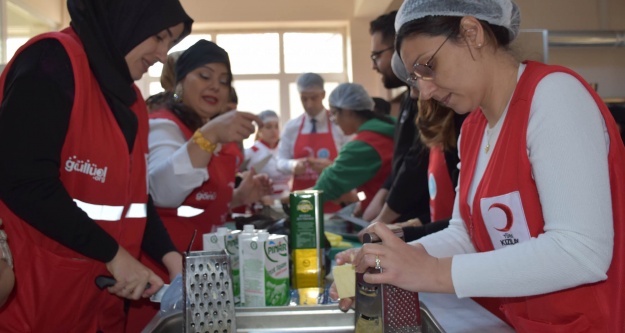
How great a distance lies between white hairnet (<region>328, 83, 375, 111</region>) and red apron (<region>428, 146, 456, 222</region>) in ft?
5.53

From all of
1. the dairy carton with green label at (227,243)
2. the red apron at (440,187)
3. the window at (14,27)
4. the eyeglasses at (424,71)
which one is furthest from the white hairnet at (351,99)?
the window at (14,27)

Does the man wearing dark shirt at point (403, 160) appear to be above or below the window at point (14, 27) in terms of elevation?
below

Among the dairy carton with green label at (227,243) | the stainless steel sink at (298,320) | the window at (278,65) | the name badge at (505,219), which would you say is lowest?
the stainless steel sink at (298,320)

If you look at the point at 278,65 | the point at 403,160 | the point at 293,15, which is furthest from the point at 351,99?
the point at 278,65

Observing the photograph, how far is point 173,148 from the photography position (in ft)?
7.39

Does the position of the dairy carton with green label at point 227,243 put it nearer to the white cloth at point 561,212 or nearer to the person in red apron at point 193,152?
the person in red apron at point 193,152

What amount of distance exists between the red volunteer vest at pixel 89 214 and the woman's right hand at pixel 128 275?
0.12 metres

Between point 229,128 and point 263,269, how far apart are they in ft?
2.30

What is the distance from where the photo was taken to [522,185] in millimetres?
1097

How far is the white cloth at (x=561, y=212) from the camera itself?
98 cm

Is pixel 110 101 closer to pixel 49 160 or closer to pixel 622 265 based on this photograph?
pixel 49 160

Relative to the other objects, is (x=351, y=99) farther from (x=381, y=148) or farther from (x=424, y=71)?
(x=424, y=71)

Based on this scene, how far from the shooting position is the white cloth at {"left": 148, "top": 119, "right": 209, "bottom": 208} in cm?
210

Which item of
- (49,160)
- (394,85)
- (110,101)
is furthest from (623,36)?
(49,160)
